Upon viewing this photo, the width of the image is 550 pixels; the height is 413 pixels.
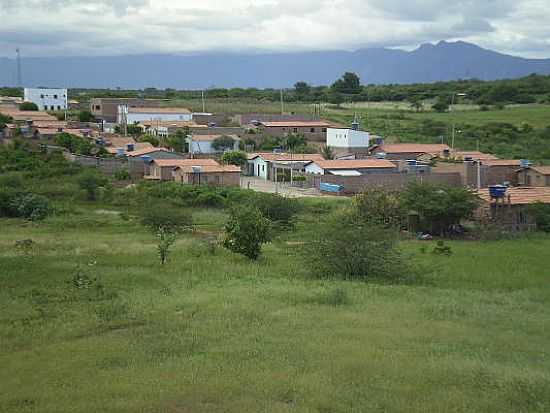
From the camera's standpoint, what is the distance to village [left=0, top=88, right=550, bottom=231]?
4812cm

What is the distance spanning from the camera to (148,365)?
14758mm

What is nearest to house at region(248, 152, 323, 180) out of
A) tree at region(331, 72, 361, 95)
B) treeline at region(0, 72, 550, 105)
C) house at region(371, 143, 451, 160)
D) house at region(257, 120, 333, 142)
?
house at region(371, 143, 451, 160)

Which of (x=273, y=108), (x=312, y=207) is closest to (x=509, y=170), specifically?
(x=312, y=207)

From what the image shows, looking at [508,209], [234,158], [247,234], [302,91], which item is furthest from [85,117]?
[247,234]

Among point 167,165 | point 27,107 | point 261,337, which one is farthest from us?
point 27,107

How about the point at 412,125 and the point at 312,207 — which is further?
the point at 412,125

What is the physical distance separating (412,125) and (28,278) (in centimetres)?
6327

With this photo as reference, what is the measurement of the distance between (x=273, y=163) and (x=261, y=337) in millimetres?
38412

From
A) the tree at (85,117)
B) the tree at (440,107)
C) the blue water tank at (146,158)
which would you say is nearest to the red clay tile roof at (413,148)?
the blue water tank at (146,158)

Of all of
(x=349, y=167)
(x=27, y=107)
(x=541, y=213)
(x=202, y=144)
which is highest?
(x=27, y=107)

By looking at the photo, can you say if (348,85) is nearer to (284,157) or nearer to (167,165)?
(284,157)

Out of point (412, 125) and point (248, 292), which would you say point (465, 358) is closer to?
point (248, 292)

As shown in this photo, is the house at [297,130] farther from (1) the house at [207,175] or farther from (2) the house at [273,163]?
(1) the house at [207,175]

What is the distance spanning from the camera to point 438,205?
36.0 m
